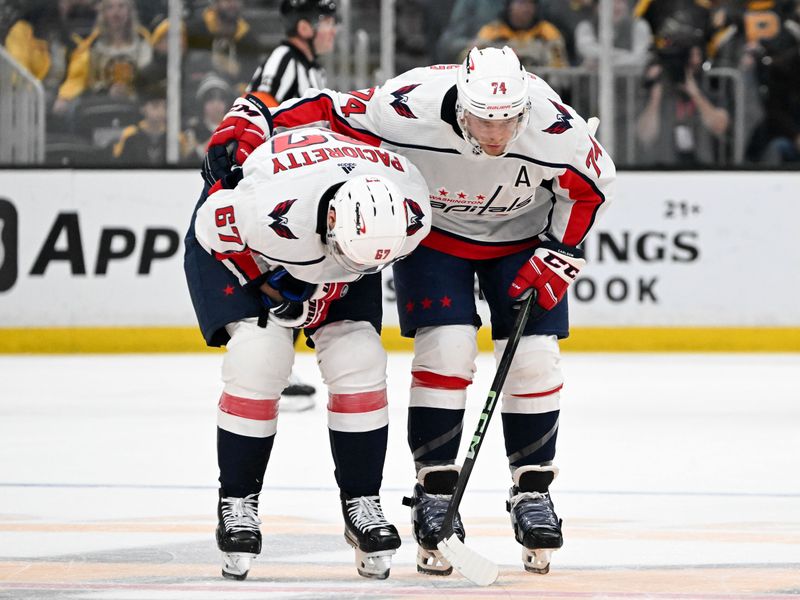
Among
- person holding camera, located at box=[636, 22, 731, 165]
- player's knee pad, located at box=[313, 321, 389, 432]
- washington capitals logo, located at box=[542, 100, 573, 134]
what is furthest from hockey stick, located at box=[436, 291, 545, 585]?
person holding camera, located at box=[636, 22, 731, 165]

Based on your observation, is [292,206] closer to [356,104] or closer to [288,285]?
[288,285]

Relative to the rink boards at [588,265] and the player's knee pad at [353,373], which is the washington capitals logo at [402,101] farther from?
the rink boards at [588,265]

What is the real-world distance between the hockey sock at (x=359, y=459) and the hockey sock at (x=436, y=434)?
6.3 inches

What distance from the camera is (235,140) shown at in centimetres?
318

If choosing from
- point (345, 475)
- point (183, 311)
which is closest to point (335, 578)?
point (345, 475)

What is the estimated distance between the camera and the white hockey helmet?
9.01ft

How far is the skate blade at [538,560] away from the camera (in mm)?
3049

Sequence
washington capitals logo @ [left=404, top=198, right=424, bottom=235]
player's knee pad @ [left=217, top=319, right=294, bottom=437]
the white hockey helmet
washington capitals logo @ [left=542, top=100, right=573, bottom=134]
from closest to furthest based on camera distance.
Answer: the white hockey helmet
washington capitals logo @ [left=404, top=198, right=424, bottom=235]
player's knee pad @ [left=217, top=319, right=294, bottom=437]
washington capitals logo @ [left=542, top=100, right=573, bottom=134]

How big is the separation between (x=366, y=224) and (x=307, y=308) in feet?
0.89

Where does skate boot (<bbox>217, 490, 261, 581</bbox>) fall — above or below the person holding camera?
below

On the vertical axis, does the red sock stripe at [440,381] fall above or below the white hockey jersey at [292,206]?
below

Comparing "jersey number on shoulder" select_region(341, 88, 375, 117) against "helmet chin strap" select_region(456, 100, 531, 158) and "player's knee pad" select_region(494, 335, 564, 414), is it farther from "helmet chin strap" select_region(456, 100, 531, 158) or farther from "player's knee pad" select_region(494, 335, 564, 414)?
"player's knee pad" select_region(494, 335, 564, 414)

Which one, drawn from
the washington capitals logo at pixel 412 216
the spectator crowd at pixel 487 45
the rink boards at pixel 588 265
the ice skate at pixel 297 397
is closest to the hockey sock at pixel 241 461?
the washington capitals logo at pixel 412 216

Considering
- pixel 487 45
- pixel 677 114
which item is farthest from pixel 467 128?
pixel 677 114
